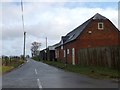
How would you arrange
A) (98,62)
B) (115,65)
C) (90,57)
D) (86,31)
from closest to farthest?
(115,65) → (98,62) → (90,57) → (86,31)

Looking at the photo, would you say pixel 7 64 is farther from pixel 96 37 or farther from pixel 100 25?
A: pixel 100 25

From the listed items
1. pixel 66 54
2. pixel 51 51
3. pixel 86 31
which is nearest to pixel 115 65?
pixel 86 31

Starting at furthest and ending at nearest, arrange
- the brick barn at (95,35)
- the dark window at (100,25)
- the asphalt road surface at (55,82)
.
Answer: the dark window at (100,25) < the brick barn at (95,35) < the asphalt road surface at (55,82)

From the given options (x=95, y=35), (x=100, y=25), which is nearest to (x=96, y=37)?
(x=95, y=35)

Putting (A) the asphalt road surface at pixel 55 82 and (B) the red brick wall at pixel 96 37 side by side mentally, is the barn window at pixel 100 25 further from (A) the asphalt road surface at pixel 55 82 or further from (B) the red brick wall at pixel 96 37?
(A) the asphalt road surface at pixel 55 82

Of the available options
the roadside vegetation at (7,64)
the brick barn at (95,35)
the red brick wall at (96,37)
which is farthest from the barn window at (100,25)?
the roadside vegetation at (7,64)

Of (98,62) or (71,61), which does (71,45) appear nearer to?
(71,61)

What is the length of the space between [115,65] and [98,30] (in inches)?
829

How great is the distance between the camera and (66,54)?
54.6 m

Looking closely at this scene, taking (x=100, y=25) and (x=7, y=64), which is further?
(x=100, y=25)

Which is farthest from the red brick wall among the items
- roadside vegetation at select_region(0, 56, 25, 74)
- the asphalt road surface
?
the asphalt road surface

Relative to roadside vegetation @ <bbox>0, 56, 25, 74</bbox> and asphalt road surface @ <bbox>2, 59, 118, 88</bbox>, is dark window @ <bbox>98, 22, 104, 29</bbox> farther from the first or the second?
asphalt road surface @ <bbox>2, 59, 118, 88</bbox>

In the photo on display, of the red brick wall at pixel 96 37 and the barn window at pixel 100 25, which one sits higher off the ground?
the barn window at pixel 100 25

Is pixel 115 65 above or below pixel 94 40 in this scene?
below
